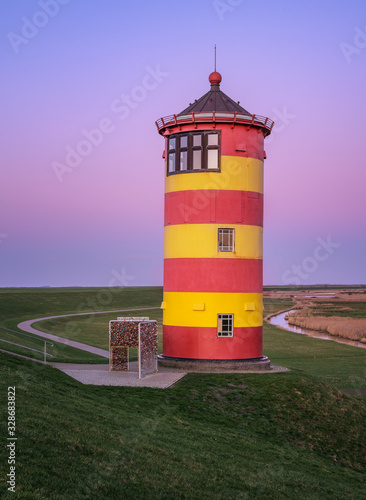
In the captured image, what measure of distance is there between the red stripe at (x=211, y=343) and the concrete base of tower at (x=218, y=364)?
197 millimetres

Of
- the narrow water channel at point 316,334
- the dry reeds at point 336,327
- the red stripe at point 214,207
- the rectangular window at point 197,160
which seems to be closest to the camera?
the red stripe at point 214,207

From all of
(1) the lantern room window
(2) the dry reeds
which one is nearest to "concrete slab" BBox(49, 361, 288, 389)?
(1) the lantern room window

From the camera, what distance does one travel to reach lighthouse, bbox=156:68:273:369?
25.6 metres

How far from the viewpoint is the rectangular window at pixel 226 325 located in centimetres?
2562

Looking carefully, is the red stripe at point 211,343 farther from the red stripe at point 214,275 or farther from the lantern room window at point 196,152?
the lantern room window at point 196,152

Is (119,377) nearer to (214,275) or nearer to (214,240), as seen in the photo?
(214,275)

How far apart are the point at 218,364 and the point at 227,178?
797 centimetres

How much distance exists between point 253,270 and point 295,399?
666 cm

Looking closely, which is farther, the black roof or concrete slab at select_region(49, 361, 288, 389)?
the black roof

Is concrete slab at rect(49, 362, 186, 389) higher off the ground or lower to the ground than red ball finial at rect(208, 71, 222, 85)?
lower

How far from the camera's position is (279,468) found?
1455 cm

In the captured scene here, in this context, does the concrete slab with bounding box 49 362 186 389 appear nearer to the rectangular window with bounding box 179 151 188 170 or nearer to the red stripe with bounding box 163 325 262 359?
the red stripe with bounding box 163 325 262 359

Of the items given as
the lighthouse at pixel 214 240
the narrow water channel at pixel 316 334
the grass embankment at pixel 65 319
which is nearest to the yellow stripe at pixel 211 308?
the lighthouse at pixel 214 240

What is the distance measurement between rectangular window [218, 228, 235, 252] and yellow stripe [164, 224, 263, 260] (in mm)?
183
